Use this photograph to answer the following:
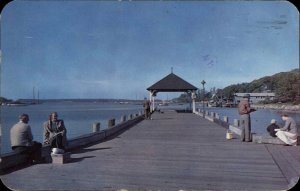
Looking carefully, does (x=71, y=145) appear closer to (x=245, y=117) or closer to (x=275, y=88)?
(x=245, y=117)

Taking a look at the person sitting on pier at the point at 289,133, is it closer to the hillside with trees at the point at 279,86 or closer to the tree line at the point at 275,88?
the tree line at the point at 275,88

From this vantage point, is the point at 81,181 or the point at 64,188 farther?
the point at 81,181

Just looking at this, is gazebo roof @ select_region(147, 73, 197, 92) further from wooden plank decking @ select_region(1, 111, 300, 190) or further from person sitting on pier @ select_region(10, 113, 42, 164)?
person sitting on pier @ select_region(10, 113, 42, 164)

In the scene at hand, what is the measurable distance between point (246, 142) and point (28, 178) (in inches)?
297

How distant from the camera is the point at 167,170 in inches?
293

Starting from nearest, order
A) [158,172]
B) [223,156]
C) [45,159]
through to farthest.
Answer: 1. [158,172]
2. [45,159]
3. [223,156]

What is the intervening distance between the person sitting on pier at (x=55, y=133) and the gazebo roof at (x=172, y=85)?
26.2m

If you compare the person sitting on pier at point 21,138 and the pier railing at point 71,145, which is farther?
the person sitting on pier at point 21,138

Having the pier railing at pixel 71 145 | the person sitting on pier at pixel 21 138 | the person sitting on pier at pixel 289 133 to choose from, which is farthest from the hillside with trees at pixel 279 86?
the person sitting on pier at pixel 21 138

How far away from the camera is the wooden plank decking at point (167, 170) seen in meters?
6.24

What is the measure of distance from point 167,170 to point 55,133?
10.5ft

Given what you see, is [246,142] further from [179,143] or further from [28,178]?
[28,178]

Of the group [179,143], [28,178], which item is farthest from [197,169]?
[179,143]

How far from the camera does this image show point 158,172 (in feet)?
23.7
